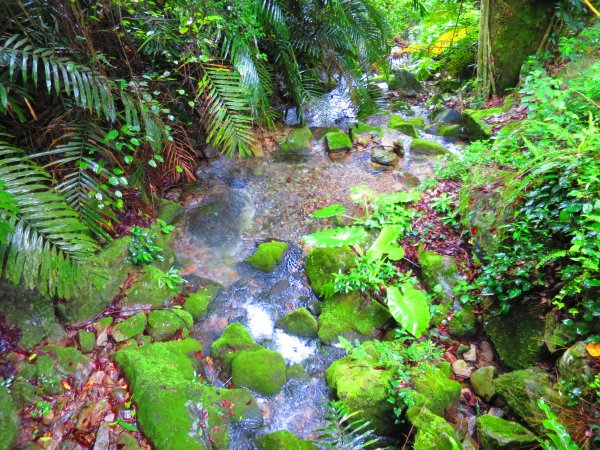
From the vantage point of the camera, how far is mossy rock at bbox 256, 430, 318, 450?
86.9 inches

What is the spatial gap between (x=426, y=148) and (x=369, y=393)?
383cm

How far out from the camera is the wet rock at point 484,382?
7.95 feet

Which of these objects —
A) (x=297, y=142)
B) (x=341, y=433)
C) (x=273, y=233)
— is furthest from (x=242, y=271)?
(x=297, y=142)

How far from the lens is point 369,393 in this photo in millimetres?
2396

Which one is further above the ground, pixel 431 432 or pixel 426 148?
pixel 426 148

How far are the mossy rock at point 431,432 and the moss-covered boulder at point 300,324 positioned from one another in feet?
3.62

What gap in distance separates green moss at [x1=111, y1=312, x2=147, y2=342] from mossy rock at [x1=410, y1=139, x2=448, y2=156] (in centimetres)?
421

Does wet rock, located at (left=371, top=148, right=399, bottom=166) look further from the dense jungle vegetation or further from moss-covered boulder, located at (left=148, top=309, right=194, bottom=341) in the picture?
moss-covered boulder, located at (left=148, top=309, right=194, bottom=341)

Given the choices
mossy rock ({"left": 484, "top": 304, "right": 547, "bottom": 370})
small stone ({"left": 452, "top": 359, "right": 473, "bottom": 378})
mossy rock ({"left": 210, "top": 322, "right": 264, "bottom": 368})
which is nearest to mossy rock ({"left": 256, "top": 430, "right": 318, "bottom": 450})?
mossy rock ({"left": 210, "top": 322, "right": 264, "bottom": 368})

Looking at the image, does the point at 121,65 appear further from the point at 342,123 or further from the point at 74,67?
the point at 342,123

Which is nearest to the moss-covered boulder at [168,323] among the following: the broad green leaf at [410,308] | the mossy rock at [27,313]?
the mossy rock at [27,313]

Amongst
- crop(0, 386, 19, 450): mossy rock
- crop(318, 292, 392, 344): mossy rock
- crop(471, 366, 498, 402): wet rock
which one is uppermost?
crop(471, 366, 498, 402): wet rock

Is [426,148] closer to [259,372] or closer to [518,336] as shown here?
[518,336]

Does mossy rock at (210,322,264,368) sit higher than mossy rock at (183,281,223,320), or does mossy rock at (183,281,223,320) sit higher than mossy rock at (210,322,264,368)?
mossy rock at (210,322,264,368)
